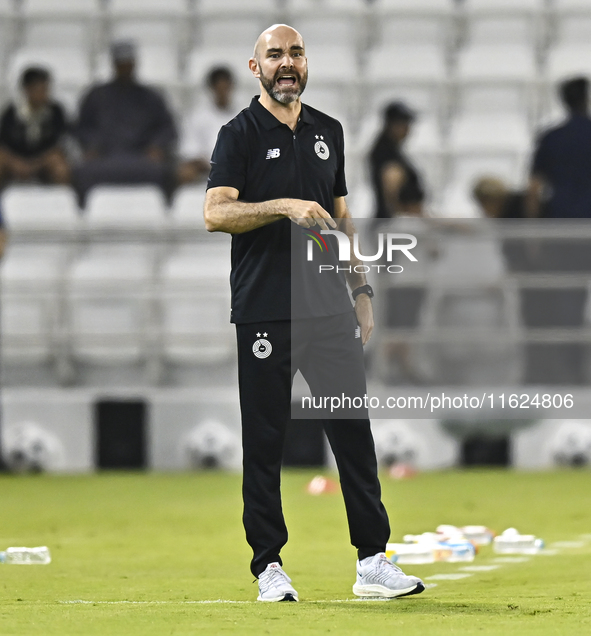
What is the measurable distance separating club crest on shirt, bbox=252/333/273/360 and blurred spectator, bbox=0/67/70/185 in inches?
284

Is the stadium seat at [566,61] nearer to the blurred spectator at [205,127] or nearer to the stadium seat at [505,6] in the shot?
the stadium seat at [505,6]

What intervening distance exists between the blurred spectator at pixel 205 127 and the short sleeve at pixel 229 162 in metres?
6.95

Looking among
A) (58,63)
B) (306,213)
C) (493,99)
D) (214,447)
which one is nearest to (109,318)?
(214,447)

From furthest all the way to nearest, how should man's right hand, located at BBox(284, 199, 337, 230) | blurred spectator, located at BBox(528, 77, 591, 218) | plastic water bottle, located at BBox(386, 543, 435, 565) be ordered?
blurred spectator, located at BBox(528, 77, 591, 218) → plastic water bottle, located at BBox(386, 543, 435, 565) → man's right hand, located at BBox(284, 199, 337, 230)

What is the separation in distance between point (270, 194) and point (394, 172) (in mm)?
6012

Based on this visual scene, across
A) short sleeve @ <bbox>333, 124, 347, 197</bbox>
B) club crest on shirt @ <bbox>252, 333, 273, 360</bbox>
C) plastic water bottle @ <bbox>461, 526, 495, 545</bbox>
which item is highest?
short sleeve @ <bbox>333, 124, 347, 197</bbox>

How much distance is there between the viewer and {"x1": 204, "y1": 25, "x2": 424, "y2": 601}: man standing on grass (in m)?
4.33

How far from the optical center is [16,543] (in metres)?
6.41

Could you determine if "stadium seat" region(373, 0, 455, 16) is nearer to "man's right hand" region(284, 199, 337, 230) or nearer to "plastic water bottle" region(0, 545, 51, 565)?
"plastic water bottle" region(0, 545, 51, 565)

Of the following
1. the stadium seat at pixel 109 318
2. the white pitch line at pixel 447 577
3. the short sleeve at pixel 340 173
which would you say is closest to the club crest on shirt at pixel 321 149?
the short sleeve at pixel 340 173

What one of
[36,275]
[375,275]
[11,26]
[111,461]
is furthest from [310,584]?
[11,26]

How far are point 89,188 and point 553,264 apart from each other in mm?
4077

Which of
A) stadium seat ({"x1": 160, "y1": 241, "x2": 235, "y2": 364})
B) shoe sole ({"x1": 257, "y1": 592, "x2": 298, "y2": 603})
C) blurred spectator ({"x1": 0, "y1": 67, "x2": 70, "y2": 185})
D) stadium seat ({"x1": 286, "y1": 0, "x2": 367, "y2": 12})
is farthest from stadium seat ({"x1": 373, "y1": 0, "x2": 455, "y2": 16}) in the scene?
shoe sole ({"x1": 257, "y1": 592, "x2": 298, "y2": 603})

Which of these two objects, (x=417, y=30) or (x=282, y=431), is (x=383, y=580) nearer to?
(x=282, y=431)
